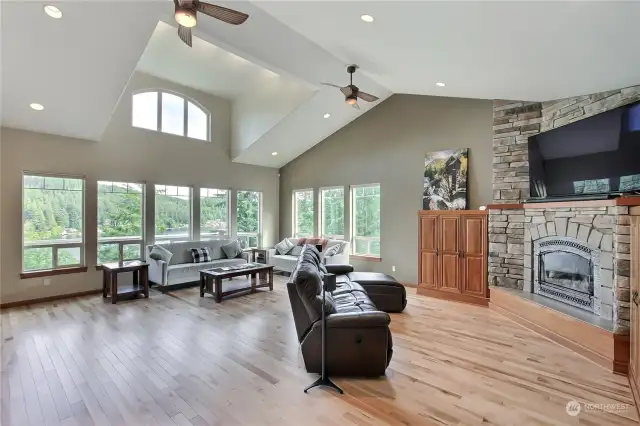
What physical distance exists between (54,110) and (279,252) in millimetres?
5157

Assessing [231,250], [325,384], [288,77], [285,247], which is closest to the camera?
[325,384]

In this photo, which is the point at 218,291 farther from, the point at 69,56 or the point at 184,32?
the point at 184,32

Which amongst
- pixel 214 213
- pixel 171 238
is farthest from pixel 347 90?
pixel 171 238

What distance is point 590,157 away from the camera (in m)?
3.77

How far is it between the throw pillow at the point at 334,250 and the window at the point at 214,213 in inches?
109

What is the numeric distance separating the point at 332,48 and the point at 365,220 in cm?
414

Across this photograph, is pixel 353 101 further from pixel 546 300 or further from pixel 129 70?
pixel 546 300

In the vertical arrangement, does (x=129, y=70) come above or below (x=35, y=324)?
above

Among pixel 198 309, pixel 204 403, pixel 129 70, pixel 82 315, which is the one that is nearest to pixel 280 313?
pixel 198 309

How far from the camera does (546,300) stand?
4.28 metres

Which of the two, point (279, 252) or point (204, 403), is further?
point (279, 252)

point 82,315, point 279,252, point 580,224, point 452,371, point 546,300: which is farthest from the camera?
point 279,252

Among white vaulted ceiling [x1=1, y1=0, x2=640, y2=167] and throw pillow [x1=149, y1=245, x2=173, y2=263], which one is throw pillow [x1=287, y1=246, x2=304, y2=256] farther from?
white vaulted ceiling [x1=1, y1=0, x2=640, y2=167]

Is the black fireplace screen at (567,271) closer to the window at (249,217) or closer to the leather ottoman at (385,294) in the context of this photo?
the leather ottoman at (385,294)
